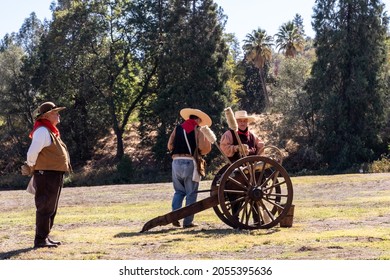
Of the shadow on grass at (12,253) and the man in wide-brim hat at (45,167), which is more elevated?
the man in wide-brim hat at (45,167)

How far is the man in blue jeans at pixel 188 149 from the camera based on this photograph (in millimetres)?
11992

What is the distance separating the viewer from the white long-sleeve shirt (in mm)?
9570

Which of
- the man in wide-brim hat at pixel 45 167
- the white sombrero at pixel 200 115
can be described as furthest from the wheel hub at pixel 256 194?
the man in wide-brim hat at pixel 45 167

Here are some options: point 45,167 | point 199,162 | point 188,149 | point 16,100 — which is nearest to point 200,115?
point 188,149

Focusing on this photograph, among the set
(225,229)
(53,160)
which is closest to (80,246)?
(53,160)

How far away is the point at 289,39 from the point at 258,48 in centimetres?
665

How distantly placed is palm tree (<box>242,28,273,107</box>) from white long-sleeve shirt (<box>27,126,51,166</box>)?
6150 cm

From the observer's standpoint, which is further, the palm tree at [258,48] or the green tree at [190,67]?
the palm tree at [258,48]

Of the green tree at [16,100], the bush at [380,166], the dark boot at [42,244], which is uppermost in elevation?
the green tree at [16,100]

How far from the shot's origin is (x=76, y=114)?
5734cm

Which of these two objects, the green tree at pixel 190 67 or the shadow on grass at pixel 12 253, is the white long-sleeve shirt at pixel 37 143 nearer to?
the shadow on grass at pixel 12 253

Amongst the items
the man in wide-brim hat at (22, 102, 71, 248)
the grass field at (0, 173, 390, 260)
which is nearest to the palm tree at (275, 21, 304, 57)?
the grass field at (0, 173, 390, 260)

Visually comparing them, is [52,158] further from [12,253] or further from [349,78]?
[349,78]

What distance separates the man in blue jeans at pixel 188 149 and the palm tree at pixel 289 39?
67.7 meters
